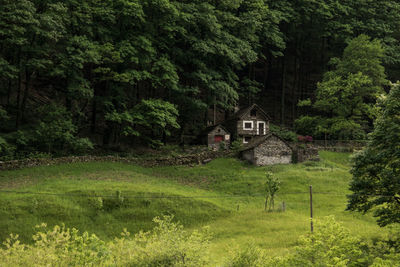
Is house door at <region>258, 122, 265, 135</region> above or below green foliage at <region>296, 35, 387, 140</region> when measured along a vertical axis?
below

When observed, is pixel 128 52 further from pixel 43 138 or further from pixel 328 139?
pixel 328 139

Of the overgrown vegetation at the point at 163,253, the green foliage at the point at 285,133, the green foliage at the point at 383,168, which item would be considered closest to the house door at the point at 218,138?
the green foliage at the point at 285,133

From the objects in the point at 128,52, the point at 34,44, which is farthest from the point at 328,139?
the point at 34,44

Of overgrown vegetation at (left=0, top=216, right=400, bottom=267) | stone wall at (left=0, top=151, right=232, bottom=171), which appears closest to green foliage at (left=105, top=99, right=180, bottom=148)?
stone wall at (left=0, top=151, right=232, bottom=171)

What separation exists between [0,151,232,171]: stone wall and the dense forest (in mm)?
1695

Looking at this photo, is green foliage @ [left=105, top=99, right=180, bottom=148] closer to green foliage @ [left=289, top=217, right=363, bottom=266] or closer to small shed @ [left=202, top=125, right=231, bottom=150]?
small shed @ [left=202, top=125, right=231, bottom=150]

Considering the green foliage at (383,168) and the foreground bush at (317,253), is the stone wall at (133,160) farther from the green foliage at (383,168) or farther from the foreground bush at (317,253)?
the foreground bush at (317,253)

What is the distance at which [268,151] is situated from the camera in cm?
4069

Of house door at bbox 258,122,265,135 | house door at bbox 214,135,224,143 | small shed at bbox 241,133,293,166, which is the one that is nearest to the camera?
small shed at bbox 241,133,293,166

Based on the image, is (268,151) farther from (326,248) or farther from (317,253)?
(317,253)

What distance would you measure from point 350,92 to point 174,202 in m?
35.1

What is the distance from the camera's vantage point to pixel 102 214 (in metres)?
24.4

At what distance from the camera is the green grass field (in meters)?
22.0

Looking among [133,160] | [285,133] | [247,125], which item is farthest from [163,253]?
[285,133]
